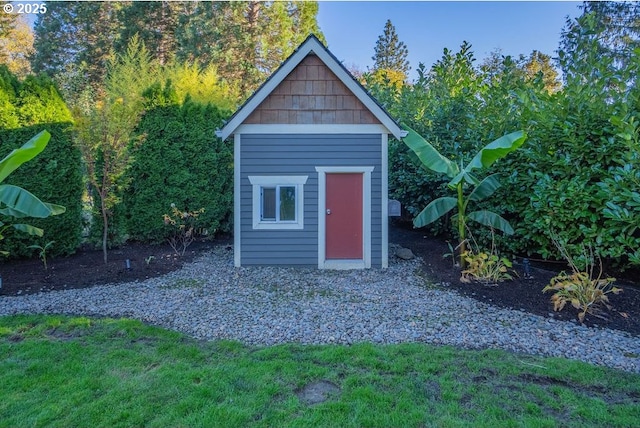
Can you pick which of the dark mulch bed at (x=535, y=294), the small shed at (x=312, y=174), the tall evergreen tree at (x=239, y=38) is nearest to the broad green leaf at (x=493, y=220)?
the dark mulch bed at (x=535, y=294)

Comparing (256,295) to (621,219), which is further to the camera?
(256,295)

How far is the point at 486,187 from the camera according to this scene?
712 centimetres

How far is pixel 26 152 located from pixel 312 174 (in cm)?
487

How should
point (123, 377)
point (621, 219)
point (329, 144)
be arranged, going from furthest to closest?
point (329, 144) → point (621, 219) → point (123, 377)

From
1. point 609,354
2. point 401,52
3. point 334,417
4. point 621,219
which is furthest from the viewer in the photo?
point 401,52

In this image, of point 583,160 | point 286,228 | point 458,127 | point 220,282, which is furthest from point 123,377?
point 458,127

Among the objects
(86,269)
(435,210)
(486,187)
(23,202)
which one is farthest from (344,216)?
(23,202)

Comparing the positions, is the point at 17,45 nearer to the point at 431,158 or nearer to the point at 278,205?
the point at 278,205

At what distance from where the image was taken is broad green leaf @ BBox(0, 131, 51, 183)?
493cm

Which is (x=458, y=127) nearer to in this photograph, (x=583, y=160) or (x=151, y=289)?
(x=583, y=160)

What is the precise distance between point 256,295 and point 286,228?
86.3 inches

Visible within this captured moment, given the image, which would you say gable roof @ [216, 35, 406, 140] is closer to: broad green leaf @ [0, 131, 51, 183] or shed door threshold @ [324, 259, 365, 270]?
shed door threshold @ [324, 259, 365, 270]

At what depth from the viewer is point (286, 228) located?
7980mm

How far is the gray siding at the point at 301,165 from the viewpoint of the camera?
25.9ft
